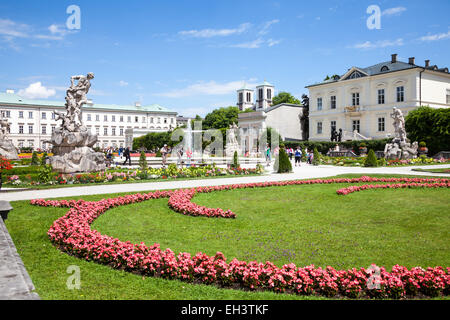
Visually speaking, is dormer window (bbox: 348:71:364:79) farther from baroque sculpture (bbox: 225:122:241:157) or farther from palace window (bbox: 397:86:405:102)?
baroque sculpture (bbox: 225:122:241:157)

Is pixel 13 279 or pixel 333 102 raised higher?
pixel 333 102

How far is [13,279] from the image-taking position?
10.1 ft

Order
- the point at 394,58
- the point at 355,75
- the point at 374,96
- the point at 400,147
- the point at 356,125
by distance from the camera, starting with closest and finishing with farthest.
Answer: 1. the point at 400,147
2. the point at 394,58
3. the point at 374,96
4. the point at 355,75
5. the point at 356,125

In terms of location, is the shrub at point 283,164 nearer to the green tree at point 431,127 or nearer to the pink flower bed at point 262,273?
the pink flower bed at point 262,273

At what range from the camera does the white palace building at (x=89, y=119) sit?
265 feet

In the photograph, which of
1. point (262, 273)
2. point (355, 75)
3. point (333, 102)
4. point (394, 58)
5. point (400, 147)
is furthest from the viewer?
point (333, 102)

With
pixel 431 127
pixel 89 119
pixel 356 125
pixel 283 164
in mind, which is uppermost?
pixel 89 119

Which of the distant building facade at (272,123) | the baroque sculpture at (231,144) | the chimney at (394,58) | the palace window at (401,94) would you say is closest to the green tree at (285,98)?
the distant building facade at (272,123)

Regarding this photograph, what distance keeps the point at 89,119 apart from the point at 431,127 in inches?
3117

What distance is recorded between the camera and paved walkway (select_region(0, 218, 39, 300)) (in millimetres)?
2740

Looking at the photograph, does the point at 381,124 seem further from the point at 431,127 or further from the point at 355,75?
the point at 431,127

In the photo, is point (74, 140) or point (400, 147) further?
point (400, 147)

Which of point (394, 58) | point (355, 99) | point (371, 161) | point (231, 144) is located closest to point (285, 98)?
point (355, 99)
